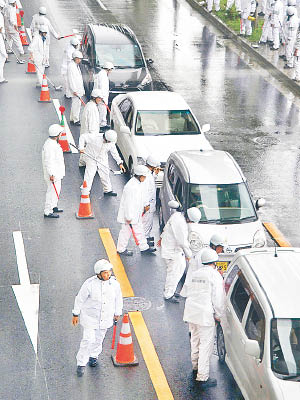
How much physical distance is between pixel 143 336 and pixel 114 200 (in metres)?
5.31

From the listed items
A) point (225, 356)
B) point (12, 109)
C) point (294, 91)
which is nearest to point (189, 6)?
point (294, 91)

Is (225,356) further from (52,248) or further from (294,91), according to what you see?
(294,91)

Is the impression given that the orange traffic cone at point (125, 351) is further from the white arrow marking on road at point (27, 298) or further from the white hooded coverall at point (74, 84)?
the white hooded coverall at point (74, 84)

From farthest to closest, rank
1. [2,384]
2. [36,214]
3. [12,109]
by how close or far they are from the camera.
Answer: [12,109] → [36,214] → [2,384]

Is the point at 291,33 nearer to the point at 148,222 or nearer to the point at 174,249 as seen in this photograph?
the point at 148,222

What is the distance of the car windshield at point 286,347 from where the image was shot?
30.9 feet

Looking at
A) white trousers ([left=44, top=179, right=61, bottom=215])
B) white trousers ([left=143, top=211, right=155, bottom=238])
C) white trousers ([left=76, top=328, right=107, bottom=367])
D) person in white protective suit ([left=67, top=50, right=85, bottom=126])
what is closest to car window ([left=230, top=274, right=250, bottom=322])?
white trousers ([left=76, top=328, right=107, bottom=367])

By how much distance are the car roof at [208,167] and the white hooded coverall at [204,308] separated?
3.57 metres

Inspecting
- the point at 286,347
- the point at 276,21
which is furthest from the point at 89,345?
the point at 276,21

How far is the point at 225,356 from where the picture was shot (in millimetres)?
11102

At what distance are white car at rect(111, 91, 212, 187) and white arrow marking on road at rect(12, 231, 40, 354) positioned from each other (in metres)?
3.76

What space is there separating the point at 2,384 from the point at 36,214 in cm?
571

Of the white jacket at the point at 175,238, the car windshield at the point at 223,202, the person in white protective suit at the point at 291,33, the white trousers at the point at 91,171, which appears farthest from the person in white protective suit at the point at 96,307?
the person in white protective suit at the point at 291,33

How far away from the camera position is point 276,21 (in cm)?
2909
